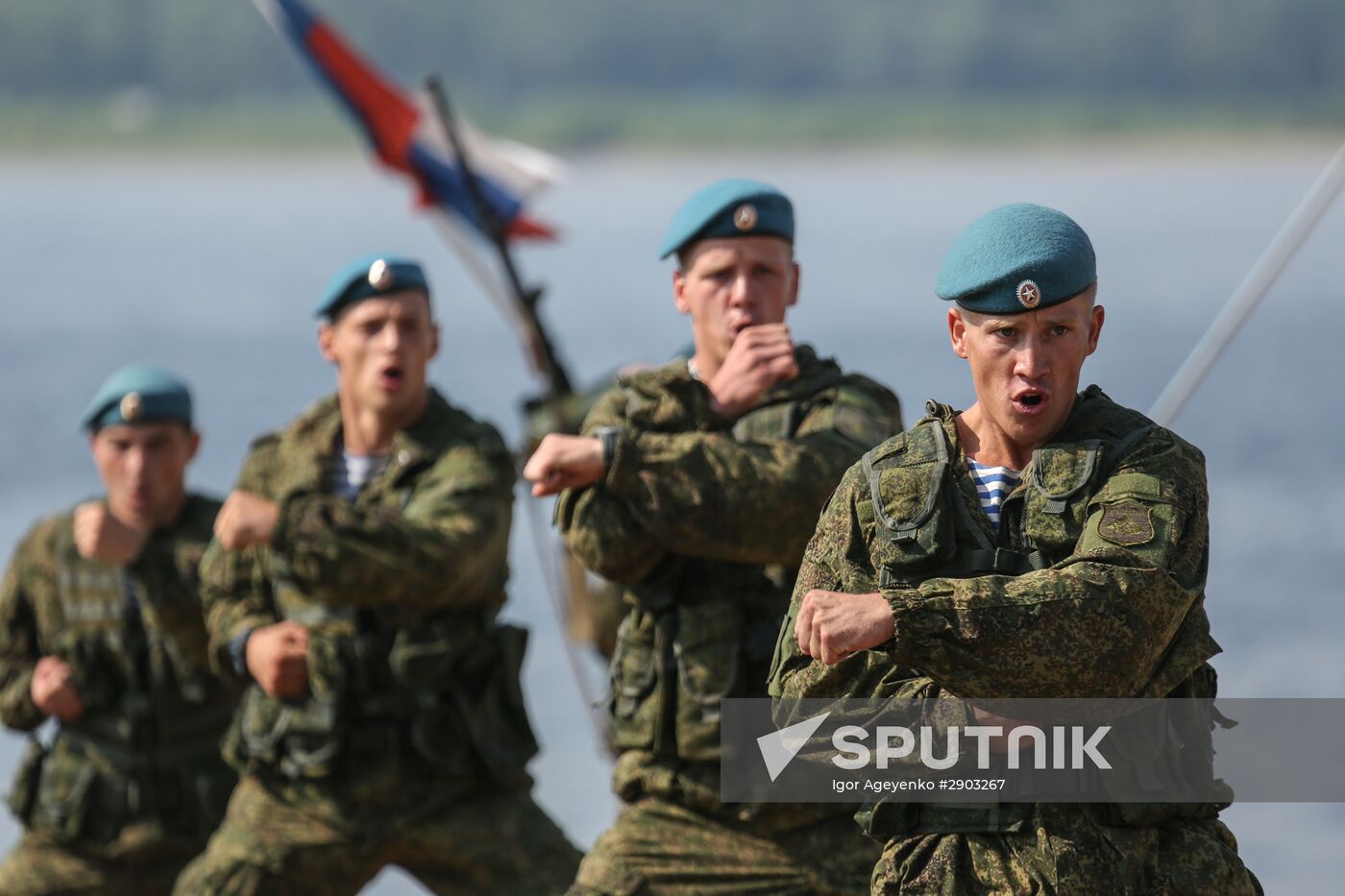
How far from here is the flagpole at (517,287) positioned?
15859 millimetres

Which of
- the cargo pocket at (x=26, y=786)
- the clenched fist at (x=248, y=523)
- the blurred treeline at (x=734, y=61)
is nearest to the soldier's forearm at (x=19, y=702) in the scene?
the cargo pocket at (x=26, y=786)

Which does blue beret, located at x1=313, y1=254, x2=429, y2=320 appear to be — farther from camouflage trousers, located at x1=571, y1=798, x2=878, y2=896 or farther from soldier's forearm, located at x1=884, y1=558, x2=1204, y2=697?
soldier's forearm, located at x1=884, y1=558, x2=1204, y2=697

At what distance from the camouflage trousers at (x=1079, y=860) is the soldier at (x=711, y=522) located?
1.86 meters

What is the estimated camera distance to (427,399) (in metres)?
9.73

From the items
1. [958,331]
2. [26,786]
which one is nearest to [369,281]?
[26,786]

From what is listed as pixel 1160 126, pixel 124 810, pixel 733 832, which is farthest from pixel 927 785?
pixel 1160 126

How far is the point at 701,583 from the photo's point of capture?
8703 mm

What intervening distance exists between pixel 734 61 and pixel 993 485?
97.4 m

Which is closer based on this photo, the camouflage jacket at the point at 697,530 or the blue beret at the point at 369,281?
the camouflage jacket at the point at 697,530

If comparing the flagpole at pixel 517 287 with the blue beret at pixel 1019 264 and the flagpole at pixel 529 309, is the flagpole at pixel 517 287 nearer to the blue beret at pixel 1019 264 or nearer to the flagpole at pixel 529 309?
the flagpole at pixel 529 309

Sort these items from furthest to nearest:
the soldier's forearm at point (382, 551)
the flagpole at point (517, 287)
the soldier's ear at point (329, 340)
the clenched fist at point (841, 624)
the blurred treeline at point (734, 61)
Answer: the blurred treeline at point (734, 61) → the flagpole at point (517, 287) → the soldier's ear at point (329, 340) → the soldier's forearm at point (382, 551) → the clenched fist at point (841, 624)

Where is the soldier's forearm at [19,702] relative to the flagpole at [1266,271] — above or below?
below

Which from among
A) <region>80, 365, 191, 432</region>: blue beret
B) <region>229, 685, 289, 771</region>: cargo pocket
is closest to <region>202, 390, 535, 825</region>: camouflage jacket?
<region>229, 685, 289, 771</region>: cargo pocket

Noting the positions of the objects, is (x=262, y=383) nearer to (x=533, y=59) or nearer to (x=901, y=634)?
(x=901, y=634)
